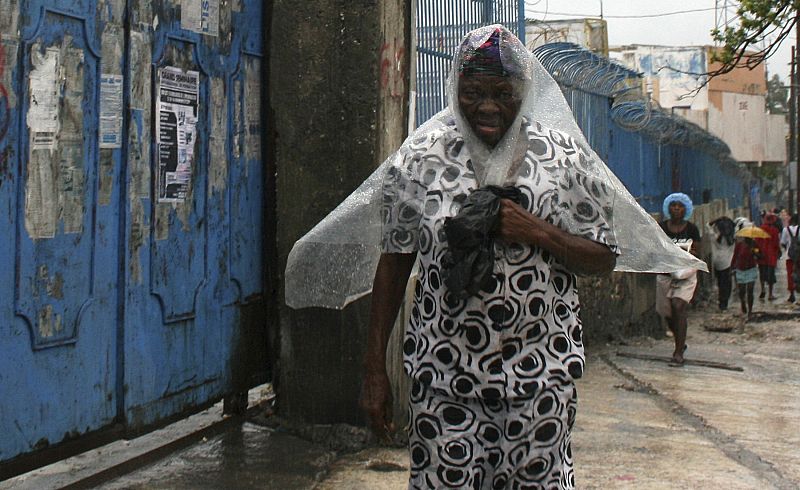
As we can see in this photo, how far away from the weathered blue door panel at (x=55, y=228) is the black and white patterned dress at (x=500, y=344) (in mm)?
1631

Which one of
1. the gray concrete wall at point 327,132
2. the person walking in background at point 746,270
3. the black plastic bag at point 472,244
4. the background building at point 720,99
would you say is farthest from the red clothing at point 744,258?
the background building at point 720,99

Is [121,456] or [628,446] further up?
[121,456]

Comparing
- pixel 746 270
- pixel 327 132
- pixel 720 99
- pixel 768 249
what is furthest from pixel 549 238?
pixel 720 99

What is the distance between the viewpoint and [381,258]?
297 cm

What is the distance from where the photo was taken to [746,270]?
1546 centimetres

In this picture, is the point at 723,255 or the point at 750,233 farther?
the point at 723,255

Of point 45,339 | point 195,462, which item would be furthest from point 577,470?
point 45,339

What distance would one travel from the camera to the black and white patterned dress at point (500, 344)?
2.70 meters

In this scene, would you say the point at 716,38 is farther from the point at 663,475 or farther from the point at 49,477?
the point at 49,477

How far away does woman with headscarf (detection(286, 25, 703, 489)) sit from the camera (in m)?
2.70

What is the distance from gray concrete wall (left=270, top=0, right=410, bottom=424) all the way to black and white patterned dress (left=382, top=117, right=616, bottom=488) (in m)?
2.38

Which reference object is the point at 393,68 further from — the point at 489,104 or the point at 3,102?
the point at 489,104

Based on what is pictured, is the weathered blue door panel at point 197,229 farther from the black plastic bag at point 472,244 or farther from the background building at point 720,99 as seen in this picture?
the background building at point 720,99

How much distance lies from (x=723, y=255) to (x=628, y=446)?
10960 mm
